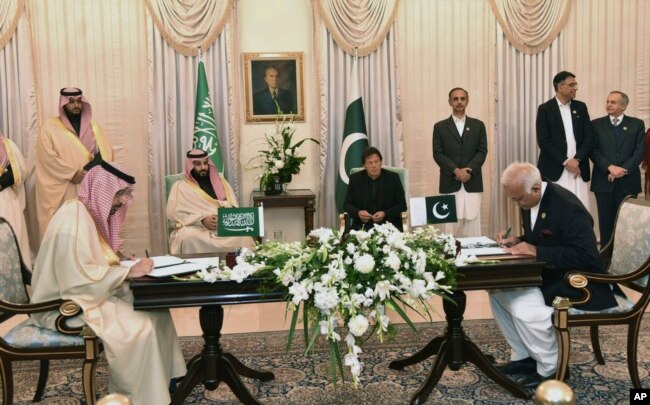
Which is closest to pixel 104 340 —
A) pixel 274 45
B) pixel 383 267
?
pixel 383 267

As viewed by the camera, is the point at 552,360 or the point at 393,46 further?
Result: the point at 393,46

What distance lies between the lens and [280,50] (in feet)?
25.0

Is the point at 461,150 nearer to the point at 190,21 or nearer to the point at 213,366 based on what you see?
the point at 190,21

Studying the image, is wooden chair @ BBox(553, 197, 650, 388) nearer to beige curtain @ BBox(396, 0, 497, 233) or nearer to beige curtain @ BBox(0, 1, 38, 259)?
beige curtain @ BBox(396, 0, 497, 233)

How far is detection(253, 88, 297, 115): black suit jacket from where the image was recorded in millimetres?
7625

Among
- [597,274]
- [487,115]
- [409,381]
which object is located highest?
[487,115]

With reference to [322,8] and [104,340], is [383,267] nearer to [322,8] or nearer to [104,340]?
[104,340]

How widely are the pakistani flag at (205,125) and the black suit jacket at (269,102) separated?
0.61 meters

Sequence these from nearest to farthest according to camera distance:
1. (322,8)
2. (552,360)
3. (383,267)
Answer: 1. (383,267)
2. (552,360)
3. (322,8)

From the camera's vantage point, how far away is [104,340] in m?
3.15

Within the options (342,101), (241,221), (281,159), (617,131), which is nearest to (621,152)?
(617,131)

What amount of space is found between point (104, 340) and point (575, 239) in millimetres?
2357

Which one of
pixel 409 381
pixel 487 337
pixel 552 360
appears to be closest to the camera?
pixel 552 360

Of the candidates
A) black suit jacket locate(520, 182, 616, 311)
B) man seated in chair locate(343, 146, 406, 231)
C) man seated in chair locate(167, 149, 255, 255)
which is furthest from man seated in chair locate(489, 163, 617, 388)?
man seated in chair locate(167, 149, 255, 255)
